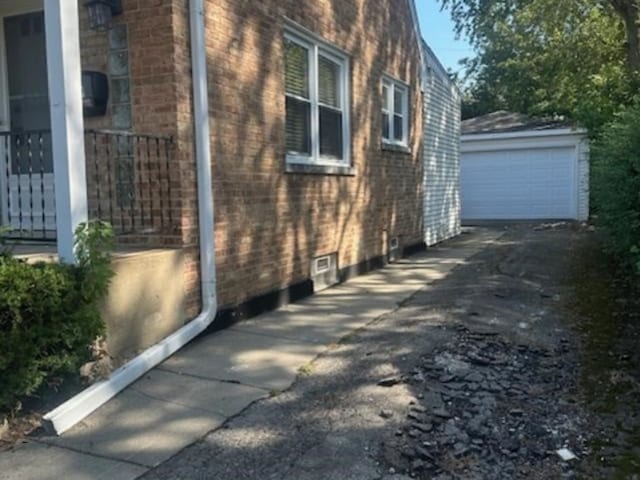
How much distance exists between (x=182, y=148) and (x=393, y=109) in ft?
21.8

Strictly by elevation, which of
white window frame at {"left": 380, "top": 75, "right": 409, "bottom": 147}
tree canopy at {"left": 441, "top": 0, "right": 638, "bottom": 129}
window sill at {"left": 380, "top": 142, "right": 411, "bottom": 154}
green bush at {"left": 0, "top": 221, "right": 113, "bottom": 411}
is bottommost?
green bush at {"left": 0, "top": 221, "right": 113, "bottom": 411}

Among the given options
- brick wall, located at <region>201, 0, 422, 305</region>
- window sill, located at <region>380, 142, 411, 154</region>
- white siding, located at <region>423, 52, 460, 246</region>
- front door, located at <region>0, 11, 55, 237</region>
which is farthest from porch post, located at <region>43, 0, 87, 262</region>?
white siding, located at <region>423, 52, 460, 246</region>

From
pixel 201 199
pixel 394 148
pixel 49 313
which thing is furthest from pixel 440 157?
pixel 49 313

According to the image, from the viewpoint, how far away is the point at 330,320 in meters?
6.56

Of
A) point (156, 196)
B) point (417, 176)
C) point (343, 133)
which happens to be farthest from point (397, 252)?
point (156, 196)

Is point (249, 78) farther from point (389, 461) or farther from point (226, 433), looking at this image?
point (389, 461)

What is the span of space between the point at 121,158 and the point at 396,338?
9.66 feet

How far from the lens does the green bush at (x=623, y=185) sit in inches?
264

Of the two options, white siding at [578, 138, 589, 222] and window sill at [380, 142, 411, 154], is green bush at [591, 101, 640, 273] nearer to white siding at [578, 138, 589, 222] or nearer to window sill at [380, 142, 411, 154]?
window sill at [380, 142, 411, 154]

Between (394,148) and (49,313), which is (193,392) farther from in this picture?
(394,148)

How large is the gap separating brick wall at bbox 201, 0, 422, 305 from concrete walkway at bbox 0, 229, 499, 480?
1.90ft

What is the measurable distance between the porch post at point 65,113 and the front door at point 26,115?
7.20 ft

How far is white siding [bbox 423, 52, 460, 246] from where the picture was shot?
1366 cm

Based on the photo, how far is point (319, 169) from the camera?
318 inches
